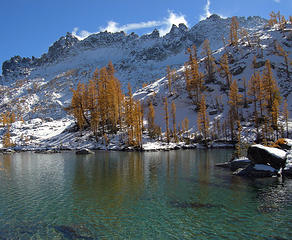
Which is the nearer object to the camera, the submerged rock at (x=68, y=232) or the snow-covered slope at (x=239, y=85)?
the submerged rock at (x=68, y=232)

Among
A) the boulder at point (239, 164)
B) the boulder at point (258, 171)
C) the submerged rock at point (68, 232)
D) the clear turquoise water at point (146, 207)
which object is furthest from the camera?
the boulder at point (239, 164)

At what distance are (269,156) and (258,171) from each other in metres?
2.54

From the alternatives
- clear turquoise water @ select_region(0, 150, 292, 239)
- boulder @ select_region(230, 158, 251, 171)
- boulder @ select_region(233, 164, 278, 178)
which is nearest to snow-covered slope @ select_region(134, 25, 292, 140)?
boulder @ select_region(230, 158, 251, 171)

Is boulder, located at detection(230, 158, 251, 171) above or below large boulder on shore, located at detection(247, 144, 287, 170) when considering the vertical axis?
below

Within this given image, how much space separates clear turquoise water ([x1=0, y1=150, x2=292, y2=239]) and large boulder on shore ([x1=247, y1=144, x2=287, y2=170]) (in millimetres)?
4020

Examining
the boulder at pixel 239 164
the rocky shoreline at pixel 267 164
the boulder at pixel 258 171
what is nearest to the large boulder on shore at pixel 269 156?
the rocky shoreline at pixel 267 164

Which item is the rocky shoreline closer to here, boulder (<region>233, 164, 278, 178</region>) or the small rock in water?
boulder (<region>233, 164, 278, 178</region>)

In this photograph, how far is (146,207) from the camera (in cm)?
1766

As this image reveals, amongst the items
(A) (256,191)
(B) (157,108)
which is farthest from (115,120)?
(A) (256,191)

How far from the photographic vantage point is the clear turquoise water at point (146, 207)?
1354 centimetres

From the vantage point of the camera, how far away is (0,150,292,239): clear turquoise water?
44.4 feet

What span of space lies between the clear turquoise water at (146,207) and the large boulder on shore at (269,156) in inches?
158

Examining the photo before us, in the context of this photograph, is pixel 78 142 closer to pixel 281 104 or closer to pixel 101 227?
pixel 101 227

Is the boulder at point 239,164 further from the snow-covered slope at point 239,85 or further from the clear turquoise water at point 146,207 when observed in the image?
the snow-covered slope at point 239,85
